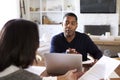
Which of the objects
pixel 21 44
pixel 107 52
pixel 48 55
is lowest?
pixel 107 52

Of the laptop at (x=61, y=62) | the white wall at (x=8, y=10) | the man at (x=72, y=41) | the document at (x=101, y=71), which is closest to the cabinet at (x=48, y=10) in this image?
the white wall at (x=8, y=10)

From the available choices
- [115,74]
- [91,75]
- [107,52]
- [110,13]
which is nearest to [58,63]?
[91,75]

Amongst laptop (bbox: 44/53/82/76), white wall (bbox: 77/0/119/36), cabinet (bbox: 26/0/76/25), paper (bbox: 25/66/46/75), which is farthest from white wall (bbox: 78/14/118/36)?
laptop (bbox: 44/53/82/76)

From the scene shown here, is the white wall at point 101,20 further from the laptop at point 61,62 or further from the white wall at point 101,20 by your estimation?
the laptop at point 61,62

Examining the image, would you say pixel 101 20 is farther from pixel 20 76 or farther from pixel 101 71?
pixel 20 76

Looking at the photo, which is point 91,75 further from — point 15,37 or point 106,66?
point 15,37

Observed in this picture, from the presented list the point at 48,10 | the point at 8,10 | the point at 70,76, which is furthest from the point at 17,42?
the point at 48,10

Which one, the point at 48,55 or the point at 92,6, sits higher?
the point at 92,6

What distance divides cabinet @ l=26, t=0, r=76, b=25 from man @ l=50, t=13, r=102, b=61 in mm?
3867

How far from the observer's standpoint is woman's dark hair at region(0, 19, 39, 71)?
120 centimetres

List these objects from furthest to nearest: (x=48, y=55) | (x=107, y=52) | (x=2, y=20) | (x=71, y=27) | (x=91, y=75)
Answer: (x=2, y=20) < (x=107, y=52) < (x=71, y=27) < (x=48, y=55) < (x=91, y=75)

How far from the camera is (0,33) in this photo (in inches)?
49.9

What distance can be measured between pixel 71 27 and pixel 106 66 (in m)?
0.84

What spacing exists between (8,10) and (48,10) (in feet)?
5.20
